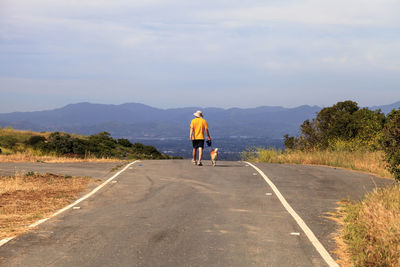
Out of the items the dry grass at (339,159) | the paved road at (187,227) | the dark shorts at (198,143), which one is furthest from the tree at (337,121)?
the paved road at (187,227)

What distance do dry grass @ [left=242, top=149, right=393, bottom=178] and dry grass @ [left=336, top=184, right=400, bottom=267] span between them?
7.49 meters

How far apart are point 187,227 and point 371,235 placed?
2.77 metres

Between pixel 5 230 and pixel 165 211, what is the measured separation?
2.90m

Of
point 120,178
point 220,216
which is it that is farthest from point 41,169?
point 220,216

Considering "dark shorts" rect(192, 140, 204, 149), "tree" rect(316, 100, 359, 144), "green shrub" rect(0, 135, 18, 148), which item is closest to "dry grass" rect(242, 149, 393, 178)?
"dark shorts" rect(192, 140, 204, 149)

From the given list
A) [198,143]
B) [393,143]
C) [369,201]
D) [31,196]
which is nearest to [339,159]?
[198,143]

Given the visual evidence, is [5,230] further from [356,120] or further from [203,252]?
[356,120]

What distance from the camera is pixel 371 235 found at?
22.0ft

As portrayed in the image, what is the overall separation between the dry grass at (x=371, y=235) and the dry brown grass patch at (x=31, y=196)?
4.82 meters

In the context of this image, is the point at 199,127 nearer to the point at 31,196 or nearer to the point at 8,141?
the point at 31,196

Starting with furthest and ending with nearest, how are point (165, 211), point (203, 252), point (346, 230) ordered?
point (165, 211), point (346, 230), point (203, 252)

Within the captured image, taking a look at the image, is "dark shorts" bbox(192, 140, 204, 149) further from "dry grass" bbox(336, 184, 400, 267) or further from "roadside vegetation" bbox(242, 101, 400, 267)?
"dry grass" bbox(336, 184, 400, 267)

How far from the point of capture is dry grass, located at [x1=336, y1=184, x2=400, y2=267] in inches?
225

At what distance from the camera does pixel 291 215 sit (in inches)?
345
